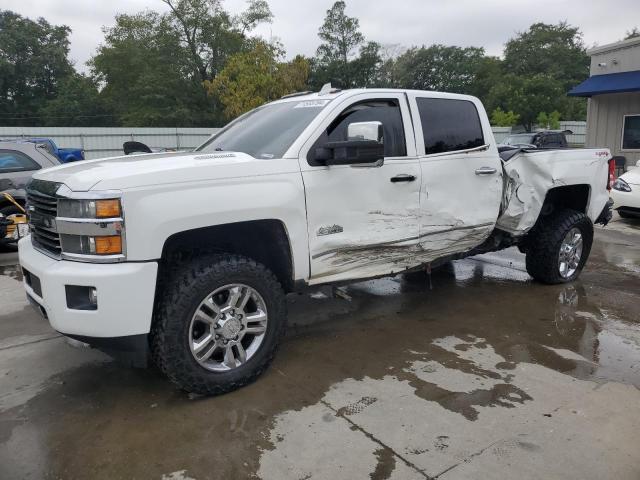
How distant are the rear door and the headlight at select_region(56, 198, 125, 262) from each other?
2399mm

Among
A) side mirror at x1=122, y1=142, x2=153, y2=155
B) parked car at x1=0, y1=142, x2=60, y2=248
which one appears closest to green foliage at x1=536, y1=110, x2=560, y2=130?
parked car at x1=0, y1=142, x2=60, y2=248

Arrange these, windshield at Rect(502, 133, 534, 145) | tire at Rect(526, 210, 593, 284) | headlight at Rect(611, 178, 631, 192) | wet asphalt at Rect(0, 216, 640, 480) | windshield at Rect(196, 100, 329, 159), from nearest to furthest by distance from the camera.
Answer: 1. wet asphalt at Rect(0, 216, 640, 480)
2. windshield at Rect(196, 100, 329, 159)
3. tire at Rect(526, 210, 593, 284)
4. headlight at Rect(611, 178, 631, 192)
5. windshield at Rect(502, 133, 534, 145)

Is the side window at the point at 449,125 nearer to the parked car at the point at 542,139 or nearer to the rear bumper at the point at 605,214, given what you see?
the rear bumper at the point at 605,214

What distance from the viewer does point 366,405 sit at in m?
3.26

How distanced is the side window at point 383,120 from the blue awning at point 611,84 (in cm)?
1505

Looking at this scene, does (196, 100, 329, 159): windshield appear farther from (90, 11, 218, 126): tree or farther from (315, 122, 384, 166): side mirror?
(90, 11, 218, 126): tree

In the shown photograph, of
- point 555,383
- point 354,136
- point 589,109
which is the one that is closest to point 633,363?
point 555,383

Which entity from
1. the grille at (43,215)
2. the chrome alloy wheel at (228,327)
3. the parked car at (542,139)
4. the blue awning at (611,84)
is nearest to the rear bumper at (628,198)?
the parked car at (542,139)

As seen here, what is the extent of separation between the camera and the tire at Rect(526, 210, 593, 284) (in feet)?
18.3

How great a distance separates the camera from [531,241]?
570 centimetres

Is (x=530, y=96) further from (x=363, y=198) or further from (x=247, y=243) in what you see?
(x=247, y=243)

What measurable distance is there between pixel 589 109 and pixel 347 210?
18.1 m

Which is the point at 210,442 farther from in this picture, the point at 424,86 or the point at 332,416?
the point at 424,86

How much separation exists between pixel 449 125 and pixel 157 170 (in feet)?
8.86
